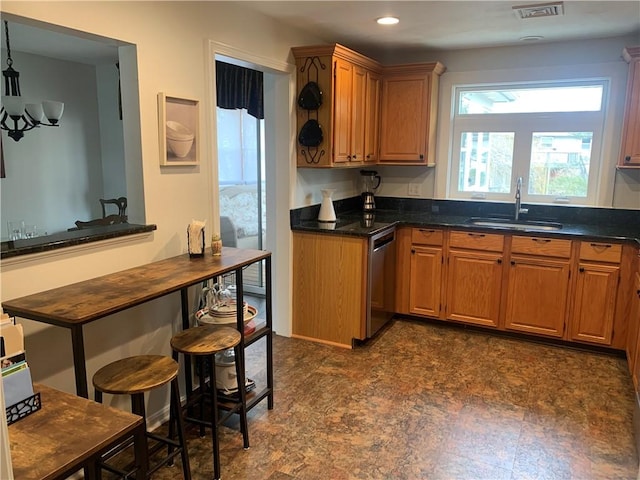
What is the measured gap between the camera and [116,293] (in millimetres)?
1876

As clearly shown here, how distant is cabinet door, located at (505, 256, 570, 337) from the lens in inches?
141

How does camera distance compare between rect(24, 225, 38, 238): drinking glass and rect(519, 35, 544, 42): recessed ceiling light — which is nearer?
rect(24, 225, 38, 238): drinking glass

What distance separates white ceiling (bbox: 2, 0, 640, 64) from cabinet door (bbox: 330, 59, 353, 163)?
0.97ft

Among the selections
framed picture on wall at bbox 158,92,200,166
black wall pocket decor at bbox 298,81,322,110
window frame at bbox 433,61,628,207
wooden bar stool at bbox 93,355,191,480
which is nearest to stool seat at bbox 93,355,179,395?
wooden bar stool at bbox 93,355,191,480

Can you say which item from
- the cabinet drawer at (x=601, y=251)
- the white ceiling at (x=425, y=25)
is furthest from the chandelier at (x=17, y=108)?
the cabinet drawer at (x=601, y=251)

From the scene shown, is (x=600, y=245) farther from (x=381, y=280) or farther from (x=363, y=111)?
(x=363, y=111)

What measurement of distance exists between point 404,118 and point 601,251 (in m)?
1.85

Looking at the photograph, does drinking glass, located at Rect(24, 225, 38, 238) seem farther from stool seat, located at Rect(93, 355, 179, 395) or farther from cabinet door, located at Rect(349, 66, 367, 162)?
cabinet door, located at Rect(349, 66, 367, 162)

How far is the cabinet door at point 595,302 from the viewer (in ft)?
11.2

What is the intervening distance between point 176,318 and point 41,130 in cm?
271

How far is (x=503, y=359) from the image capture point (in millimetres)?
3477

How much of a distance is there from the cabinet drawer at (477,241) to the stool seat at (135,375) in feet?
8.31

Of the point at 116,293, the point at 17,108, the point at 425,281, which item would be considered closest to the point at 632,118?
the point at 425,281

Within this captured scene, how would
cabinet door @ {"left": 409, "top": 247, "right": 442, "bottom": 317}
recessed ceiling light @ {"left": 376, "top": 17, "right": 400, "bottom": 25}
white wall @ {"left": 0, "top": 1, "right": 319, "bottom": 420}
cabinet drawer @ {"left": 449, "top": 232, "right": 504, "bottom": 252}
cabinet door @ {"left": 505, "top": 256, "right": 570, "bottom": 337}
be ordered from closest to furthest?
white wall @ {"left": 0, "top": 1, "right": 319, "bottom": 420}
recessed ceiling light @ {"left": 376, "top": 17, "right": 400, "bottom": 25}
cabinet door @ {"left": 505, "top": 256, "right": 570, "bottom": 337}
cabinet drawer @ {"left": 449, "top": 232, "right": 504, "bottom": 252}
cabinet door @ {"left": 409, "top": 247, "right": 442, "bottom": 317}
